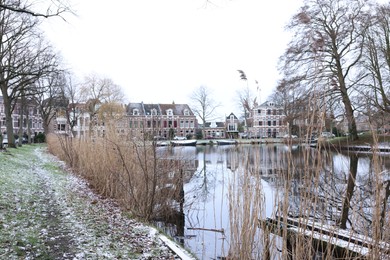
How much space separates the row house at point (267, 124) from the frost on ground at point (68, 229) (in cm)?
169

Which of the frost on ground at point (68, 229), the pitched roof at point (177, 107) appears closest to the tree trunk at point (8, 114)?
the frost on ground at point (68, 229)

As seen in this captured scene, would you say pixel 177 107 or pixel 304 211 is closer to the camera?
pixel 304 211

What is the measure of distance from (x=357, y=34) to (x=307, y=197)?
21996 mm

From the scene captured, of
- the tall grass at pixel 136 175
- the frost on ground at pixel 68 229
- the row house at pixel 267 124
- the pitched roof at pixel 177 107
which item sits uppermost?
the pitched roof at pixel 177 107

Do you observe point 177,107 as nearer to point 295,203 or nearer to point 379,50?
point 379,50

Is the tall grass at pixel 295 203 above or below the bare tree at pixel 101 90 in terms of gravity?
below

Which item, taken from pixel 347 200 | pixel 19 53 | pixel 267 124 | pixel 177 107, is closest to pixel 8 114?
pixel 19 53

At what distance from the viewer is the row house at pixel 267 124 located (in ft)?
9.35

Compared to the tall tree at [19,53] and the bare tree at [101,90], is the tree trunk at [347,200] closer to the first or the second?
the tall tree at [19,53]

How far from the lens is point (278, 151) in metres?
3.20

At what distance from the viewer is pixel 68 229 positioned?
14.6 feet

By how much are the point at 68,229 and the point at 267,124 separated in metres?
3.04

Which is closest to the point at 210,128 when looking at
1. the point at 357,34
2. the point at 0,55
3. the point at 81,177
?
the point at 357,34

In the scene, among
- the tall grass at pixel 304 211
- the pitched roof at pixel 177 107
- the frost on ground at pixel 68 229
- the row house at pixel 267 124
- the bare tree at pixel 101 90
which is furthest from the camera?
the pitched roof at pixel 177 107
